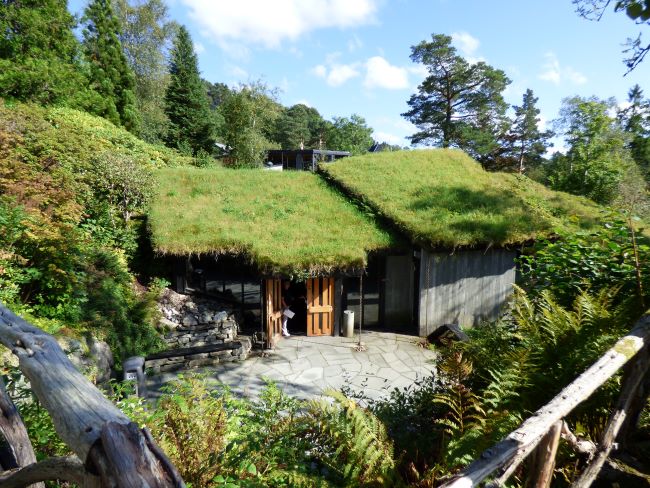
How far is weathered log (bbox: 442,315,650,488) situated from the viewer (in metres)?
1.39

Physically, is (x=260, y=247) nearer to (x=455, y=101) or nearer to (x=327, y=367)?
(x=327, y=367)

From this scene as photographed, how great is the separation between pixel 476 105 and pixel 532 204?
1993cm

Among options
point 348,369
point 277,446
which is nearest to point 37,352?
point 277,446

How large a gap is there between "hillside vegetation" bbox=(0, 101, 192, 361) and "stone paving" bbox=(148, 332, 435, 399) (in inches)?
88.5

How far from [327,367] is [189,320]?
14.1 ft

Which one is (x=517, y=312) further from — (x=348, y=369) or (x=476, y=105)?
(x=476, y=105)

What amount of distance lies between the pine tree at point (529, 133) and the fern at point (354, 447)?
40.6 metres

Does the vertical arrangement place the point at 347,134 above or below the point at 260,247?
above

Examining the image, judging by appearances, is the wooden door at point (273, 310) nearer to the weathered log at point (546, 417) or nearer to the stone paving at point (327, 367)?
the stone paving at point (327, 367)

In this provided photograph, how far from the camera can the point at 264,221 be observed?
12336 mm

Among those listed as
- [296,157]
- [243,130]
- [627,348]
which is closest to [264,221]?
[627,348]

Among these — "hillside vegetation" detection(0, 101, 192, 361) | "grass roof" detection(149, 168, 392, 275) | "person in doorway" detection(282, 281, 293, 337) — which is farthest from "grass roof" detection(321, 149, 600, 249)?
"hillside vegetation" detection(0, 101, 192, 361)

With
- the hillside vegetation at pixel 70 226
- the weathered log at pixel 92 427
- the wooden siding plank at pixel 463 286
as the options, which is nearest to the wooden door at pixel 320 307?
the wooden siding plank at pixel 463 286

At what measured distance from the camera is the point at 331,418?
3.55 m
